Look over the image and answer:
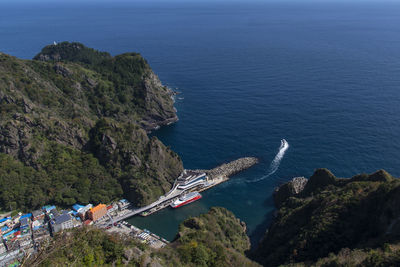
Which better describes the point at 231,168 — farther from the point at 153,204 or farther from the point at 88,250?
the point at 88,250

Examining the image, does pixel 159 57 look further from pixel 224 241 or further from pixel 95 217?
pixel 224 241

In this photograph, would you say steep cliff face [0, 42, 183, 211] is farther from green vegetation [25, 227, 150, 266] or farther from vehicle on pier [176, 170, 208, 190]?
green vegetation [25, 227, 150, 266]

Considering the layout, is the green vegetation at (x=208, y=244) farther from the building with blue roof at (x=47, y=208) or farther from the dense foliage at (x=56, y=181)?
the building with blue roof at (x=47, y=208)

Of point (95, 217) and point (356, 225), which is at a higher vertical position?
point (356, 225)

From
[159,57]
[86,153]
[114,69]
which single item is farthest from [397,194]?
[159,57]

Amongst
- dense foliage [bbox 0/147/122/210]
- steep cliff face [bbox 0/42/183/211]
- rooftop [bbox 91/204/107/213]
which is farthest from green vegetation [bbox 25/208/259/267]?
dense foliage [bbox 0/147/122/210]

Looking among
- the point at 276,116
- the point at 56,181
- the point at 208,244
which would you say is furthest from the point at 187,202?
the point at 276,116

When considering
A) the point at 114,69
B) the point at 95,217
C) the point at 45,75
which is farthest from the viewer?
the point at 114,69

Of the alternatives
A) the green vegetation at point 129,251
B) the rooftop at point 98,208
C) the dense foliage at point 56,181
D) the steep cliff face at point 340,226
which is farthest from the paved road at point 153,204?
the steep cliff face at point 340,226
